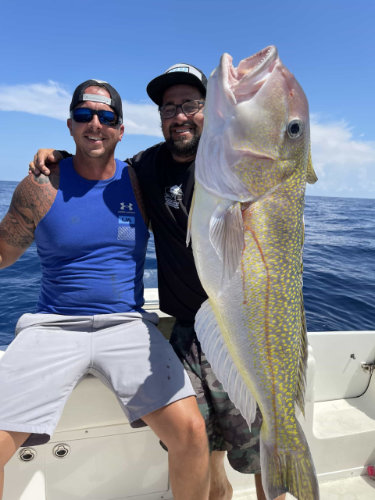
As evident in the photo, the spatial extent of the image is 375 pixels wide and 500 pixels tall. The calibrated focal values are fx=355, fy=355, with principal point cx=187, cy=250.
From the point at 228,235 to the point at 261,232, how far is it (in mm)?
157

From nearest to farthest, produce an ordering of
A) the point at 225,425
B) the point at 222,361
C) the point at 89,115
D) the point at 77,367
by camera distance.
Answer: the point at 222,361, the point at 77,367, the point at 225,425, the point at 89,115

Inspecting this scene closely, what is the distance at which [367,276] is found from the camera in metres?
9.95

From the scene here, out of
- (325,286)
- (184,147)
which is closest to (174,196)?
(184,147)

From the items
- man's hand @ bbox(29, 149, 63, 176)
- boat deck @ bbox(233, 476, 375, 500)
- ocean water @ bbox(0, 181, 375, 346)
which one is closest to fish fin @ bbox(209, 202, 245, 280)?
man's hand @ bbox(29, 149, 63, 176)

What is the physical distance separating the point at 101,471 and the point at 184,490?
0.81 metres

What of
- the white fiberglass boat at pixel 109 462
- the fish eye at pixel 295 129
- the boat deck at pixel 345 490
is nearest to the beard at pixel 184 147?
the fish eye at pixel 295 129

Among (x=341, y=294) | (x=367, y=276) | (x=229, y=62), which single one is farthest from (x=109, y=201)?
(x=367, y=276)

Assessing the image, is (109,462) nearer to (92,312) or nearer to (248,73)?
(92,312)

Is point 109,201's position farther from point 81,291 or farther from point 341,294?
point 341,294

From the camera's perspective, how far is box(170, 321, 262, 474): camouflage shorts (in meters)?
2.36

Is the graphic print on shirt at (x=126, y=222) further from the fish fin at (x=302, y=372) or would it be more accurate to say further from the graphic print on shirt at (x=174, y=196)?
the fish fin at (x=302, y=372)

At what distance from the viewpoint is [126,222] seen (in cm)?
268

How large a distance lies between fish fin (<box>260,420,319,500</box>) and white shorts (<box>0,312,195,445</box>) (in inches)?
24.2

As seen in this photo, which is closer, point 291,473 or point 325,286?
point 291,473
